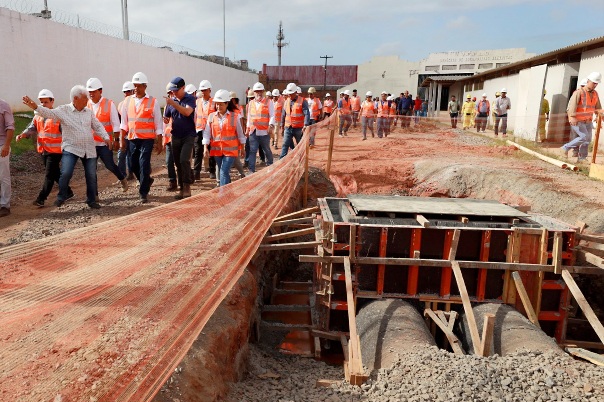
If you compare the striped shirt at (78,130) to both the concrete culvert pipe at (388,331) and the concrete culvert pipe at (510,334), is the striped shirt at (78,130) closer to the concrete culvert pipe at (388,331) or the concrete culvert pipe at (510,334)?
the concrete culvert pipe at (388,331)

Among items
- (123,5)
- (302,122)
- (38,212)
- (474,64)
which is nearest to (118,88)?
(123,5)

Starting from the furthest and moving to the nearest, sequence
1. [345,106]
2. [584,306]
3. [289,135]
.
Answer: [345,106]
[289,135]
[584,306]

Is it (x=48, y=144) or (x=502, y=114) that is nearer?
(x=48, y=144)

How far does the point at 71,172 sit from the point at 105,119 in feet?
3.83

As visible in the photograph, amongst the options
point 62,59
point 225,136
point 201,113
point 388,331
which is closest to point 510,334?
point 388,331

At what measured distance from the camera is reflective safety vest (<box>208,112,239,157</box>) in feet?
22.9

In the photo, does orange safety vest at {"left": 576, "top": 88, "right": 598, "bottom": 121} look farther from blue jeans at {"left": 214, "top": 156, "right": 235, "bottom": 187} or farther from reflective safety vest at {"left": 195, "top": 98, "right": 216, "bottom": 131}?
reflective safety vest at {"left": 195, "top": 98, "right": 216, "bottom": 131}

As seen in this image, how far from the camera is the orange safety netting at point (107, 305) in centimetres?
210

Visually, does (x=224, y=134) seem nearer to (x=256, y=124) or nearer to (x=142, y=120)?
(x=142, y=120)

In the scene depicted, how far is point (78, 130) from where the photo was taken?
6.48m

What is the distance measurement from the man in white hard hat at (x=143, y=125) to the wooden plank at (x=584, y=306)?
559 cm

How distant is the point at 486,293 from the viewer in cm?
594

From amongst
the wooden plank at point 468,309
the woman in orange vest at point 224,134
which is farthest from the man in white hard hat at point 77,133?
the wooden plank at point 468,309

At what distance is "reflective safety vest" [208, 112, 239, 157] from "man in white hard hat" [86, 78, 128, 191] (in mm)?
1519
